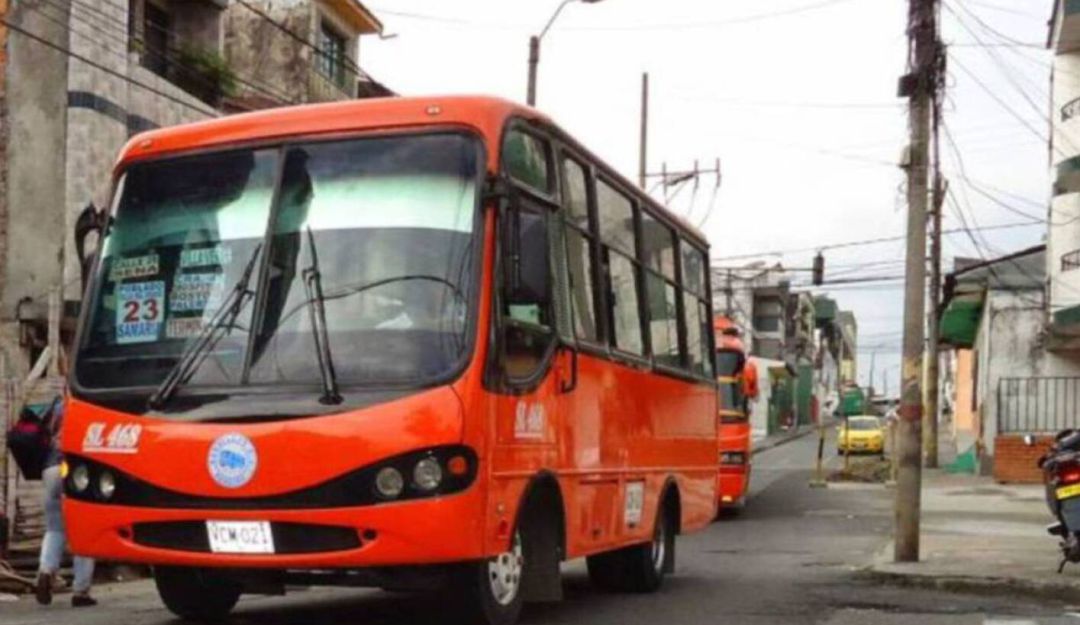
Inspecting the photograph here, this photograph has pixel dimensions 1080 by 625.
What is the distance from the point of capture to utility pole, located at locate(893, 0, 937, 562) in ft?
43.7

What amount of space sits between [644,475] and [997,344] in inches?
963

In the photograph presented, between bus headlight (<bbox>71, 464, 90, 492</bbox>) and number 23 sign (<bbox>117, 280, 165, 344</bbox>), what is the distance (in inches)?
27.2

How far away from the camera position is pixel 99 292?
775 cm

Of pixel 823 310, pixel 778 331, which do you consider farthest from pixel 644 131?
pixel 823 310

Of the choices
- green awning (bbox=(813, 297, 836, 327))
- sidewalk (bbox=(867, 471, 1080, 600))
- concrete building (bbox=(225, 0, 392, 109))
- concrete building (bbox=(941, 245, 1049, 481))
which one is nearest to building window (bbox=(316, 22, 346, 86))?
concrete building (bbox=(225, 0, 392, 109))

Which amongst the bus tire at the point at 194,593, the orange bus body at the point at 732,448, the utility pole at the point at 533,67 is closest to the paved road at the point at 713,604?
the bus tire at the point at 194,593

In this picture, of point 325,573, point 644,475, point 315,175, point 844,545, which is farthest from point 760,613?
point 844,545

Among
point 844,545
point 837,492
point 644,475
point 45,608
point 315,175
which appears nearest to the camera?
point 315,175

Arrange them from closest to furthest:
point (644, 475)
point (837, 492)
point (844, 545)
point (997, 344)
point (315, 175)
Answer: point (315, 175) → point (644, 475) → point (844, 545) → point (837, 492) → point (997, 344)

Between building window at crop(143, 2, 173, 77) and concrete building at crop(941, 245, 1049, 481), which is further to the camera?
concrete building at crop(941, 245, 1049, 481)

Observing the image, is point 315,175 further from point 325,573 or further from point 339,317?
point 325,573

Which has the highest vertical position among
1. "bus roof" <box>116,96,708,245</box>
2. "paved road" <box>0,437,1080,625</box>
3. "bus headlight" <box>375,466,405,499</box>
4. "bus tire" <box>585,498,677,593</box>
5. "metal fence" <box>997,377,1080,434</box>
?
"bus roof" <box>116,96,708,245</box>

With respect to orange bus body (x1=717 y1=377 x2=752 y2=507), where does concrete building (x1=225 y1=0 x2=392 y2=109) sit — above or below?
above

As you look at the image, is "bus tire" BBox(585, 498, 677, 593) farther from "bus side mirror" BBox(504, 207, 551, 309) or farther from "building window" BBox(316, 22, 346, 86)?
"building window" BBox(316, 22, 346, 86)
